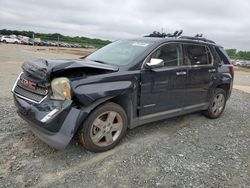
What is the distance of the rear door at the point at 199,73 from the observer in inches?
195

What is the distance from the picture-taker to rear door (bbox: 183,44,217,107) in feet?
16.3

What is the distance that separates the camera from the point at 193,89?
5078mm

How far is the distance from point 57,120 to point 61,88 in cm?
41

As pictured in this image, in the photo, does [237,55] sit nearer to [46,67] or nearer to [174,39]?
[174,39]

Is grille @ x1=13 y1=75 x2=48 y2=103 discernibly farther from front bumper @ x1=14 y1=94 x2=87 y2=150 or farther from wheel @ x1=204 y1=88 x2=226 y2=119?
wheel @ x1=204 y1=88 x2=226 y2=119

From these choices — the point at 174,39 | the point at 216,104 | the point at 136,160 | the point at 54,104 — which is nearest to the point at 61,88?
the point at 54,104

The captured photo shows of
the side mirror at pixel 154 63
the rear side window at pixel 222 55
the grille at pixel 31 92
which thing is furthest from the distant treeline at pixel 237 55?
the grille at pixel 31 92

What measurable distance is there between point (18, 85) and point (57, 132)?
1.18 m

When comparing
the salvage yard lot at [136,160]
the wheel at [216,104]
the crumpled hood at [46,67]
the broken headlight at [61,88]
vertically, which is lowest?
the salvage yard lot at [136,160]

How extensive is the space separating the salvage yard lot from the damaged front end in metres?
0.39

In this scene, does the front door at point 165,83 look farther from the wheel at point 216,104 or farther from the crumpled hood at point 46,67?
the wheel at point 216,104

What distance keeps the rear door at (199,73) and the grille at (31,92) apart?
276 centimetres

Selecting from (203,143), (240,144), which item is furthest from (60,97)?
(240,144)

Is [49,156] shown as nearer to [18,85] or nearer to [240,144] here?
[18,85]
